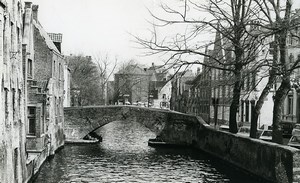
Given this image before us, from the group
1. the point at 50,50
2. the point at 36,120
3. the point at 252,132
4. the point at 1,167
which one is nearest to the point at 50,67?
the point at 50,50

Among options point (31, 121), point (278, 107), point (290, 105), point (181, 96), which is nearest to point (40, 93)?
point (31, 121)

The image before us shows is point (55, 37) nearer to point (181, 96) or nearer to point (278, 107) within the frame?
point (278, 107)

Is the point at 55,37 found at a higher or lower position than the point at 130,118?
higher

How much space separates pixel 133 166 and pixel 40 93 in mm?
6724

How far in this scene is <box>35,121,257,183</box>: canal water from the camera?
21625 millimetres

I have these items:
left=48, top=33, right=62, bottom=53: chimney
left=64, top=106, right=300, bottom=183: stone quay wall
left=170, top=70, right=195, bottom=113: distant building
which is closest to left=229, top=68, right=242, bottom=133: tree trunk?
left=64, top=106, right=300, bottom=183: stone quay wall

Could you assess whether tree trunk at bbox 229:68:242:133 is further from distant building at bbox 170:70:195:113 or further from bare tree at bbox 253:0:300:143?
distant building at bbox 170:70:195:113

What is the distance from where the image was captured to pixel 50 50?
95.1 feet

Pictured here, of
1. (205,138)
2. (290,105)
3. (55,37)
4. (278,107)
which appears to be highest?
(55,37)

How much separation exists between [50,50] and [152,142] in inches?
450

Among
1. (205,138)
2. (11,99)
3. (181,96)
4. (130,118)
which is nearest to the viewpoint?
(11,99)

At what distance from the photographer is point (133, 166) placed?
2573cm

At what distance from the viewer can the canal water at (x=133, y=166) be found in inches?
851

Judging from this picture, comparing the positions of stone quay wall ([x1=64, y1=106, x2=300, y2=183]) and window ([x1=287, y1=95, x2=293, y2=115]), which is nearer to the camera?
stone quay wall ([x1=64, y1=106, x2=300, y2=183])
